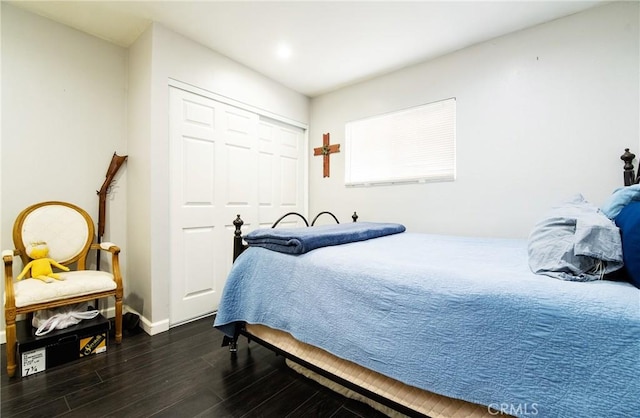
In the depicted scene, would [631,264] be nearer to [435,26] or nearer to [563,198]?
[563,198]

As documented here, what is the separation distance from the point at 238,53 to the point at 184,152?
114cm

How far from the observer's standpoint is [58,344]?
1674 millimetres

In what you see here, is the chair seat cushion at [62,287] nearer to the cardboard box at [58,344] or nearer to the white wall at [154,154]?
the cardboard box at [58,344]

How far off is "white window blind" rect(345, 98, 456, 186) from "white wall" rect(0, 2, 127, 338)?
96.8 inches

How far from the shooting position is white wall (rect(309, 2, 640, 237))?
6.30 ft

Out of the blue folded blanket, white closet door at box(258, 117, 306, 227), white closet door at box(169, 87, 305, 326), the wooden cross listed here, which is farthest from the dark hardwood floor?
the wooden cross

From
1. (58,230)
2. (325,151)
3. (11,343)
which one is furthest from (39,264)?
(325,151)

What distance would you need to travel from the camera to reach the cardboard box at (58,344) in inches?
61.6

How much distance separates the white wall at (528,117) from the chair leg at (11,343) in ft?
9.95

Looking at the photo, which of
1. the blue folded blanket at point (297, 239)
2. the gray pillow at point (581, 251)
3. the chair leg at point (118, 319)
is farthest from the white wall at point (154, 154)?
the gray pillow at point (581, 251)

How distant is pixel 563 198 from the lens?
6.79 feet

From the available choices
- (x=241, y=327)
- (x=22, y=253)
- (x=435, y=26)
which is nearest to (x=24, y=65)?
(x=22, y=253)

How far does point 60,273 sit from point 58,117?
1.28 m

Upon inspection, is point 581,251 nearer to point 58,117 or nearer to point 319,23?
point 319,23
